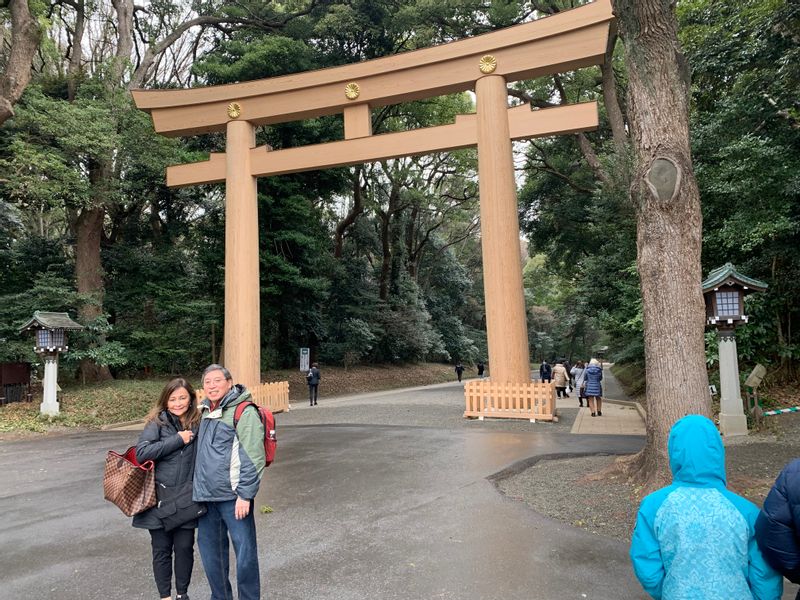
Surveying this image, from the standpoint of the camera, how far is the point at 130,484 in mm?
3021

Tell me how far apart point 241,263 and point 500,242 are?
7183 millimetres

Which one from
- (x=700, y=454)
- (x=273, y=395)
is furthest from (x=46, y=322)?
(x=700, y=454)

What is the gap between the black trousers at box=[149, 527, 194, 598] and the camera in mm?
3133

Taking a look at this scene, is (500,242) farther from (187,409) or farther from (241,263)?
(187,409)

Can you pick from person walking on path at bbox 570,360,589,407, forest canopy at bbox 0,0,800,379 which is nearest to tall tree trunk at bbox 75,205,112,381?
forest canopy at bbox 0,0,800,379

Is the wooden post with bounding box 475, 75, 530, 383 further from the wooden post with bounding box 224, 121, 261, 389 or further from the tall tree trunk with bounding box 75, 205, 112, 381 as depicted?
the tall tree trunk with bounding box 75, 205, 112, 381

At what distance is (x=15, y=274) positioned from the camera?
17594 millimetres

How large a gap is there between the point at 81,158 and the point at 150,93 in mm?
3836

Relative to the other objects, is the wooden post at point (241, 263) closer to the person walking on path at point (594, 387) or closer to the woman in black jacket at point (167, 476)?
the person walking on path at point (594, 387)

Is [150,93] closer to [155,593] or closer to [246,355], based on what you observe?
[246,355]

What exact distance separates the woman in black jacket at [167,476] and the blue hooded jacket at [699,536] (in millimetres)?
2626

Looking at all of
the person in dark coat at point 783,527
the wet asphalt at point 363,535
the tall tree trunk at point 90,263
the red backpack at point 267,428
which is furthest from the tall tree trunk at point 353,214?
the person in dark coat at point 783,527

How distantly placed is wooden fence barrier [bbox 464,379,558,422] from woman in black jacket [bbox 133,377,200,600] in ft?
27.6

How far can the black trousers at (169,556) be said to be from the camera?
313 cm
